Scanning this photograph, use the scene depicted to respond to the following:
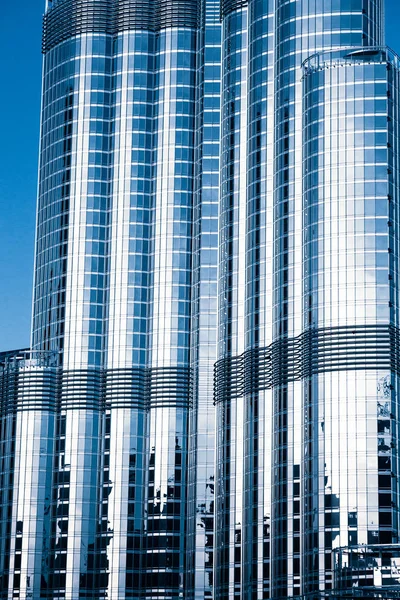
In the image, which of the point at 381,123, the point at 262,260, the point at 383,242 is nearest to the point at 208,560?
the point at 262,260

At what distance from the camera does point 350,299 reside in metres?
171

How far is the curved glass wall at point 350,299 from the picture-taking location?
16400cm

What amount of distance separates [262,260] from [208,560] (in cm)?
4845

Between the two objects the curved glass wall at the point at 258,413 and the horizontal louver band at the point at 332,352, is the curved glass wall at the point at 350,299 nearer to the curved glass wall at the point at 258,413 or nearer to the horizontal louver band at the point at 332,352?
the horizontal louver band at the point at 332,352

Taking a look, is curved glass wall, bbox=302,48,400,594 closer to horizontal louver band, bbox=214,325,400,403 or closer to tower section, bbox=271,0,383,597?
horizontal louver band, bbox=214,325,400,403

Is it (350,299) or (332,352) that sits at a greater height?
(350,299)

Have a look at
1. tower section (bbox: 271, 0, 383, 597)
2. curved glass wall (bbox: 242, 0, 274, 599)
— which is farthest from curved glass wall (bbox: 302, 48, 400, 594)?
curved glass wall (bbox: 242, 0, 274, 599)

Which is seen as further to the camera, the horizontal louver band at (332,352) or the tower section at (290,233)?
the tower section at (290,233)

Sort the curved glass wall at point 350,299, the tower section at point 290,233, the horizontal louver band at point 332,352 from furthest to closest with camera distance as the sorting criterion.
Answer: the tower section at point 290,233 → the horizontal louver band at point 332,352 → the curved glass wall at point 350,299

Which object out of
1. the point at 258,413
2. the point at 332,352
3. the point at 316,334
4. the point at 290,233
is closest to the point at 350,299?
the point at 316,334

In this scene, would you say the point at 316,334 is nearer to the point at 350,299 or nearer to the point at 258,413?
the point at 350,299

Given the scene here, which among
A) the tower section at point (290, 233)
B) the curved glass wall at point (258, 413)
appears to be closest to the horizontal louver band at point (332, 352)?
the tower section at point (290, 233)

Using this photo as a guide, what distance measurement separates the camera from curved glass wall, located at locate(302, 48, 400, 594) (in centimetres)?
16400

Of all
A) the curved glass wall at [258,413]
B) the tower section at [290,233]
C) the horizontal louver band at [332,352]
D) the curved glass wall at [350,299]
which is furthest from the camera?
the curved glass wall at [258,413]
